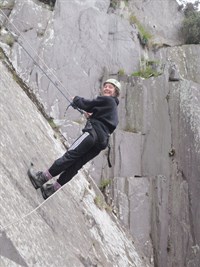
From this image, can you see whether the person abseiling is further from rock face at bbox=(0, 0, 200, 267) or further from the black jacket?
rock face at bbox=(0, 0, 200, 267)

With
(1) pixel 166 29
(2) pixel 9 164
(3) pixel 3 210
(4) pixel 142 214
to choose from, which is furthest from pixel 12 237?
(1) pixel 166 29

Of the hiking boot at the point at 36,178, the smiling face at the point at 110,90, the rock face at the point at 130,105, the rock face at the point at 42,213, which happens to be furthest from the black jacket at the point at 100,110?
the rock face at the point at 130,105

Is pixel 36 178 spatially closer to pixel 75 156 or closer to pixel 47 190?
pixel 47 190

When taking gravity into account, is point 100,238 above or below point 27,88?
below

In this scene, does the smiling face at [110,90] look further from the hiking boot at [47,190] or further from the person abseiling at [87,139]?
the hiking boot at [47,190]

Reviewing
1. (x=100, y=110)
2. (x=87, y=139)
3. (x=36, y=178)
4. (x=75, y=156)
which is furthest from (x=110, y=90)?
(x=36, y=178)

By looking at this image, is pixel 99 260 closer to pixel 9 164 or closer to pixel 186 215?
pixel 9 164

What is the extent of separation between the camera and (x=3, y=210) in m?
6.13

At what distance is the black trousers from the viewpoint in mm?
7223

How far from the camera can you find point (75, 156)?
732cm

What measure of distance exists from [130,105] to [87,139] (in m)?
5.81

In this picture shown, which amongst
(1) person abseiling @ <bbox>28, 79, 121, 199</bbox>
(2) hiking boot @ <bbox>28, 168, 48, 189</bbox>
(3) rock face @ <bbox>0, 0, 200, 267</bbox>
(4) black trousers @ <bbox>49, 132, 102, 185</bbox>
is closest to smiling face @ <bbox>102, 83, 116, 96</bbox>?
(1) person abseiling @ <bbox>28, 79, 121, 199</bbox>

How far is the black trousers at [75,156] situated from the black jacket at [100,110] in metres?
0.19

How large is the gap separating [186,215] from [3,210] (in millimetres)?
6460
